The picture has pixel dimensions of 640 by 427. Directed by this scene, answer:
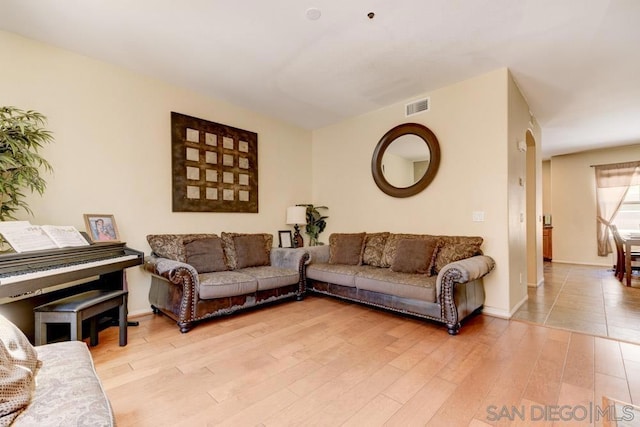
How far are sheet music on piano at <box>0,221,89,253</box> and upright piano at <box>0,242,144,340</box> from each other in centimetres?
9

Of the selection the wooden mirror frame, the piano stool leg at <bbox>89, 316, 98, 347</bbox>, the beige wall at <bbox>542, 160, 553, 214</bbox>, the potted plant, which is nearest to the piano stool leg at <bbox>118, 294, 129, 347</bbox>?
the piano stool leg at <bbox>89, 316, 98, 347</bbox>

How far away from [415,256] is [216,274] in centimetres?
222

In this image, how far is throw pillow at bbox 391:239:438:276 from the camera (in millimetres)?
3184

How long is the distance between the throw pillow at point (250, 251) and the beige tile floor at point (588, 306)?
3.02 metres

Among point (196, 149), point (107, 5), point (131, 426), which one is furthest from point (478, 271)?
point (107, 5)

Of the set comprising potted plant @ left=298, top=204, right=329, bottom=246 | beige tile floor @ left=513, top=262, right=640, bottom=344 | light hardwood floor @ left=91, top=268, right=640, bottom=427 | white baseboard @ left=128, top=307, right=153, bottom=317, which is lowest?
beige tile floor @ left=513, top=262, right=640, bottom=344

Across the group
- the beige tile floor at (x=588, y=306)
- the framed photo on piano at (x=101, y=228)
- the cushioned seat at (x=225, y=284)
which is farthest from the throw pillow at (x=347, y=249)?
the framed photo on piano at (x=101, y=228)

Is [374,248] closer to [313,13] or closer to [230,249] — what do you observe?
[230,249]

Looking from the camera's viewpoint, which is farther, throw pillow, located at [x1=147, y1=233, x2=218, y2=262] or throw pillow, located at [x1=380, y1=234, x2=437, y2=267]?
throw pillow, located at [x1=380, y1=234, x2=437, y2=267]

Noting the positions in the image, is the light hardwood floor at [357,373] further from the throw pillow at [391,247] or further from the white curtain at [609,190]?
the white curtain at [609,190]

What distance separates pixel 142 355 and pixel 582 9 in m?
4.29

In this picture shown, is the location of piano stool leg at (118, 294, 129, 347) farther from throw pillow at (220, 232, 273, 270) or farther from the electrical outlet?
the electrical outlet

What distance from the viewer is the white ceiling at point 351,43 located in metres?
2.20

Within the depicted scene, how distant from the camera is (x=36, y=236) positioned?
2.19m
